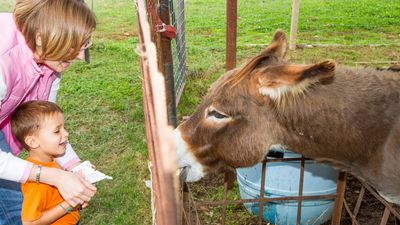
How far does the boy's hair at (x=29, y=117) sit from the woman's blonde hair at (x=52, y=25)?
35 cm

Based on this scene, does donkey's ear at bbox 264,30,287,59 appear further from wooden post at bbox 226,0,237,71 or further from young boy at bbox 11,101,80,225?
young boy at bbox 11,101,80,225

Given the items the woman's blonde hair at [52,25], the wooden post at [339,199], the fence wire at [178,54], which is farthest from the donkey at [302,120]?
the fence wire at [178,54]

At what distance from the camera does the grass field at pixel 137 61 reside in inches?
164

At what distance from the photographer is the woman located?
2.08 metres

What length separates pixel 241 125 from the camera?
2590mm

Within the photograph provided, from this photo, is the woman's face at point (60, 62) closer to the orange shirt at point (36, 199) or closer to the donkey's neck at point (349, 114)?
the orange shirt at point (36, 199)

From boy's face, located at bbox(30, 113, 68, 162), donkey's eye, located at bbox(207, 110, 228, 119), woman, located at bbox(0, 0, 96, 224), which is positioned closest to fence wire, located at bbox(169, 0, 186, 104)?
donkey's eye, located at bbox(207, 110, 228, 119)

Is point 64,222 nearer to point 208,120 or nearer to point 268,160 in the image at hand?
point 208,120

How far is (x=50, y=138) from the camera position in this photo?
2434 mm

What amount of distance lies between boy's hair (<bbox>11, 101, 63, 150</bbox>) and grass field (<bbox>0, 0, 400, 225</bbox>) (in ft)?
5.30

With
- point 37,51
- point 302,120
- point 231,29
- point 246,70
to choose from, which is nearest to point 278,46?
point 246,70

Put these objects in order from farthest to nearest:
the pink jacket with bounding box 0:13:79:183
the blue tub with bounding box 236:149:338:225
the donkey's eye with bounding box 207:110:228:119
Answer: the blue tub with bounding box 236:149:338:225
the donkey's eye with bounding box 207:110:228:119
the pink jacket with bounding box 0:13:79:183

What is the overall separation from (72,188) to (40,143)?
0.45 m

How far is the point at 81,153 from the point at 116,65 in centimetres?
325
